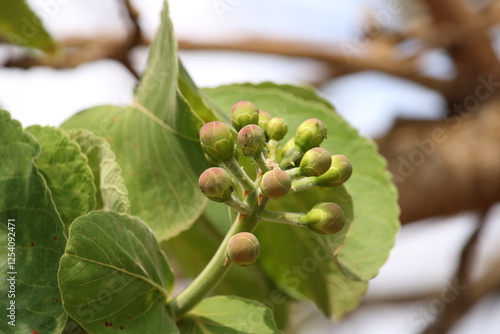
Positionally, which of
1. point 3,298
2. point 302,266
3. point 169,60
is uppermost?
point 169,60

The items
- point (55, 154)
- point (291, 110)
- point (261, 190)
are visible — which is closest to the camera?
point (261, 190)

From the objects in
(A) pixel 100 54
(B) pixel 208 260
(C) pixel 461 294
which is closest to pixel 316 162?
(B) pixel 208 260

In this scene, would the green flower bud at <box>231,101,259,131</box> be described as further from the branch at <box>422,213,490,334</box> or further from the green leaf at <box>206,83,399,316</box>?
the branch at <box>422,213,490,334</box>

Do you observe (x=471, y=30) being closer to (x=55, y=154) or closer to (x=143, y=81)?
(x=143, y=81)

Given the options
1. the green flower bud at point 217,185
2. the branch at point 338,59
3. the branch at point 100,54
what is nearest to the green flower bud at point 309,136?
the green flower bud at point 217,185

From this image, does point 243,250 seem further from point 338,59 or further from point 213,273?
point 338,59

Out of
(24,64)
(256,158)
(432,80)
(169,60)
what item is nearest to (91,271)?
(256,158)

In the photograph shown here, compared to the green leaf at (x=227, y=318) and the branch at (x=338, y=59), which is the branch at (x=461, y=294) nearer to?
the branch at (x=338, y=59)
